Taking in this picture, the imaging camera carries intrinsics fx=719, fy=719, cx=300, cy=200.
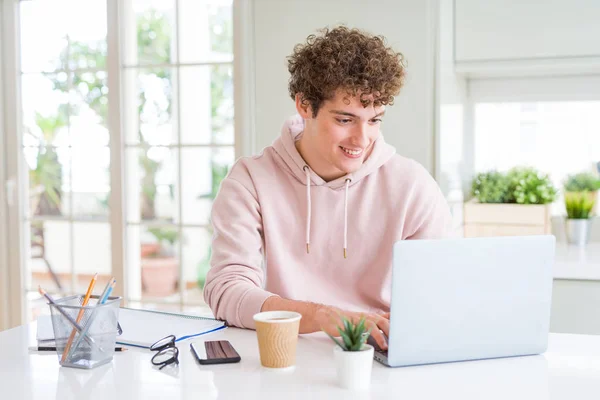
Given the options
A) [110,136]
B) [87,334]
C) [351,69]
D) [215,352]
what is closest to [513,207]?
[351,69]

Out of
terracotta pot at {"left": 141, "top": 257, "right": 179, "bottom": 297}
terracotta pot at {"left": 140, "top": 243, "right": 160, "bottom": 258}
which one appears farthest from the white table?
terracotta pot at {"left": 140, "top": 243, "right": 160, "bottom": 258}

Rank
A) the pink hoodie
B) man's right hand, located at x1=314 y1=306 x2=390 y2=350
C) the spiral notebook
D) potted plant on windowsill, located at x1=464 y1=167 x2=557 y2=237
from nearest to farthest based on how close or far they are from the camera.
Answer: man's right hand, located at x1=314 y1=306 x2=390 y2=350 → the spiral notebook → the pink hoodie → potted plant on windowsill, located at x1=464 y1=167 x2=557 y2=237


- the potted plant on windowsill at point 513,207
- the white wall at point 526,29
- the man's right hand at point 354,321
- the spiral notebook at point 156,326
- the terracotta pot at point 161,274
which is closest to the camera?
the man's right hand at point 354,321

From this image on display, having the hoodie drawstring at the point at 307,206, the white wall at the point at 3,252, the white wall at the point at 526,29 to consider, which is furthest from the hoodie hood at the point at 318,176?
the white wall at the point at 3,252

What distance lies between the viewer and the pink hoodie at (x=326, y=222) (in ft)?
6.03

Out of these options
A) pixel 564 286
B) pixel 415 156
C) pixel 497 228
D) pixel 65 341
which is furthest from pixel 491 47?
pixel 65 341

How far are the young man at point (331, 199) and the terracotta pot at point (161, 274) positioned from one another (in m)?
3.89

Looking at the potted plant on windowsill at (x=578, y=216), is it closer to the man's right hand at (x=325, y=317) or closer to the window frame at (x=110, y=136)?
the window frame at (x=110, y=136)

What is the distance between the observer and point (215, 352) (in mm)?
1366

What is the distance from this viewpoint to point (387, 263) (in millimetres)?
1840

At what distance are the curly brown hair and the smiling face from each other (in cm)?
3

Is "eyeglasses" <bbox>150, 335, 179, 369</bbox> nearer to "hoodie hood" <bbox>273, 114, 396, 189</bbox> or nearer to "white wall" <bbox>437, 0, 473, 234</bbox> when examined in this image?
"hoodie hood" <bbox>273, 114, 396, 189</bbox>

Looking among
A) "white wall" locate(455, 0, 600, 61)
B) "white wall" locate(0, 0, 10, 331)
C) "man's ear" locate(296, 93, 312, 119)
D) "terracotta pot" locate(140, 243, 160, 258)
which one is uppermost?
"white wall" locate(455, 0, 600, 61)

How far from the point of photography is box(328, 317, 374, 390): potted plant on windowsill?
1174 mm
